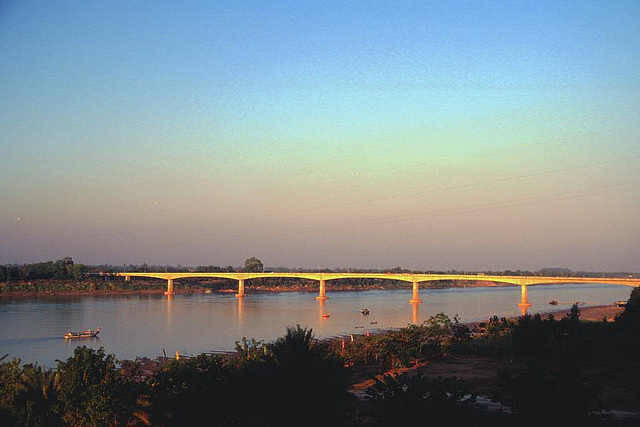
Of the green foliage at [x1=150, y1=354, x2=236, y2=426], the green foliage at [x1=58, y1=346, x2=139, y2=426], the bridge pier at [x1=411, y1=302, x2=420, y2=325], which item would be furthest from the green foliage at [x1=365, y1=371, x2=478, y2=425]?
the bridge pier at [x1=411, y1=302, x2=420, y2=325]

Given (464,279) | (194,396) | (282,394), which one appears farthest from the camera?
(464,279)

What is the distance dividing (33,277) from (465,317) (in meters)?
83.5

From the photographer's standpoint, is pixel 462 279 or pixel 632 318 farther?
pixel 462 279

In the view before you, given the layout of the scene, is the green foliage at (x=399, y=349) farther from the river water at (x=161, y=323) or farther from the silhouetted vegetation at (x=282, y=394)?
the river water at (x=161, y=323)

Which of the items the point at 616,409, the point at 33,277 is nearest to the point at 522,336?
the point at 616,409

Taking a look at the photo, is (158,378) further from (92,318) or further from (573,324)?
(92,318)

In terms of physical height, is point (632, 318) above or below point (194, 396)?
above

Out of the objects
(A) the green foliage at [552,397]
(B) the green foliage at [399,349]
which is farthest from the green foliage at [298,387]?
(B) the green foliage at [399,349]

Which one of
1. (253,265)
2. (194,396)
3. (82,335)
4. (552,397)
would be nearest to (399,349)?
(194,396)

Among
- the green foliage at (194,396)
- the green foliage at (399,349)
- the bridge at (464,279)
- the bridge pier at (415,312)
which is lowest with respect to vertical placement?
the bridge pier at (415,312)

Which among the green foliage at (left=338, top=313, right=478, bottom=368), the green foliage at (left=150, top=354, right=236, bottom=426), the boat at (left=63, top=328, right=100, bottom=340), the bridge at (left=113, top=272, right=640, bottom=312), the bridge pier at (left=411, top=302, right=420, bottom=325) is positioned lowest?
the bridge pier at (left=411, top=302, right=420, bottom=325)

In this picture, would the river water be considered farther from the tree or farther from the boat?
the tree

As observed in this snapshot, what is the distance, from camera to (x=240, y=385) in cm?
1545

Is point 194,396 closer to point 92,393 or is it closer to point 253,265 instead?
point 92,393
